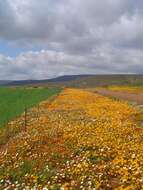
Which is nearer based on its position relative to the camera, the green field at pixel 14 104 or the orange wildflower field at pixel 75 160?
the orange wildflower field at pixel 75 160

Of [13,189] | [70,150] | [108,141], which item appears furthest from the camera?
[108,141]

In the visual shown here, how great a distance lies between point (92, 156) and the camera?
56.9 ft

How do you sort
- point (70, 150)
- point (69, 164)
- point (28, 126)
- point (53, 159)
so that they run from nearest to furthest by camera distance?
→ 1. point (69, 164)
2. point (53, 159)
3. point (70, 150)
4. point (28, 126)

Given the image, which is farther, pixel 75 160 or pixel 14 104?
pixel 14 104

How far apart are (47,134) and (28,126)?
5.51m

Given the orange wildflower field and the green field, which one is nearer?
the orange wildflower field

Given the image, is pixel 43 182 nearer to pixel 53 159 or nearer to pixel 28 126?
pixel 53 159

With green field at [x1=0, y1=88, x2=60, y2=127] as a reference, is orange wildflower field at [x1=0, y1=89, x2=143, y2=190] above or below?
A: above

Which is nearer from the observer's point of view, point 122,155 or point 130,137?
point 122,155

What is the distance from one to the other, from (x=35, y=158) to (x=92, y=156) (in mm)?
2247

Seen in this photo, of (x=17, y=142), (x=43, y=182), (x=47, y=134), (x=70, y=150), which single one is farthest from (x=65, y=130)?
(x=43, y=182)

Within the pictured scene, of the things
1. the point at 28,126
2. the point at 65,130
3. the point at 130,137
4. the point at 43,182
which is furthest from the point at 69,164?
the point at 28,126

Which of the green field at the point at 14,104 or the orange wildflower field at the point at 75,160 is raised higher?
the orange wildflower field at the point at 75,160

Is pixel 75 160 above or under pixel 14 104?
above
